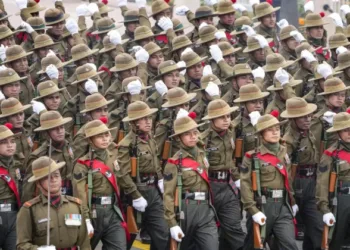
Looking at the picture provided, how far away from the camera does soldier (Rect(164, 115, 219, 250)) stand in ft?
47.2

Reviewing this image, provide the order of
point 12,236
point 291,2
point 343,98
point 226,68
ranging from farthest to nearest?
point 291,2
point 226,68
point 343,98
point 12,236

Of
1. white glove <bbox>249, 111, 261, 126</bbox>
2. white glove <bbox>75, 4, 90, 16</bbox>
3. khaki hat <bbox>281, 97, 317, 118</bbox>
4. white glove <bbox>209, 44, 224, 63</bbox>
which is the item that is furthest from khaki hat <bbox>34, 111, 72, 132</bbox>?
white glove <bbox>75, 4, 90, 16</bbox>

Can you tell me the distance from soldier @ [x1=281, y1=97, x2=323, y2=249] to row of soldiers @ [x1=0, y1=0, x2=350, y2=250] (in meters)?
0.01

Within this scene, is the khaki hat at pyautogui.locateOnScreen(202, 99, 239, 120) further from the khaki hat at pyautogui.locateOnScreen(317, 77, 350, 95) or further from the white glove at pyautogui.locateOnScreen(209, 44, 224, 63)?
the white glove at pyautogui.locateOnScreen(209, 44, 224, 63)

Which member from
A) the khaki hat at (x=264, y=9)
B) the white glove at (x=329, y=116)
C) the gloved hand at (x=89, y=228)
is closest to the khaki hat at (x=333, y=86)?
the white glove at (x=329, y=116)

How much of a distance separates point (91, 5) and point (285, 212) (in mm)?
8137

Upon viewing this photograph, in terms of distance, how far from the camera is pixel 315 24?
20.2 m

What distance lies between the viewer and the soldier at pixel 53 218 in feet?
42.7

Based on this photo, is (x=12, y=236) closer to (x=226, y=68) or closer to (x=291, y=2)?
(x=226, y=68)

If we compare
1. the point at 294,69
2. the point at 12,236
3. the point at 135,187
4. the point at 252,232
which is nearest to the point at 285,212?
the point at 252,232

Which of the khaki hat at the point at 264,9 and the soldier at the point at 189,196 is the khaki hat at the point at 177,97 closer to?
the soldier at the point at 189,196

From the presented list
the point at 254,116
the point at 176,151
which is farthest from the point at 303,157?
the point at 176,151

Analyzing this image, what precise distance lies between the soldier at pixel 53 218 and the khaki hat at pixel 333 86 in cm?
458

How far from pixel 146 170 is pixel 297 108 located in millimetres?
1938
